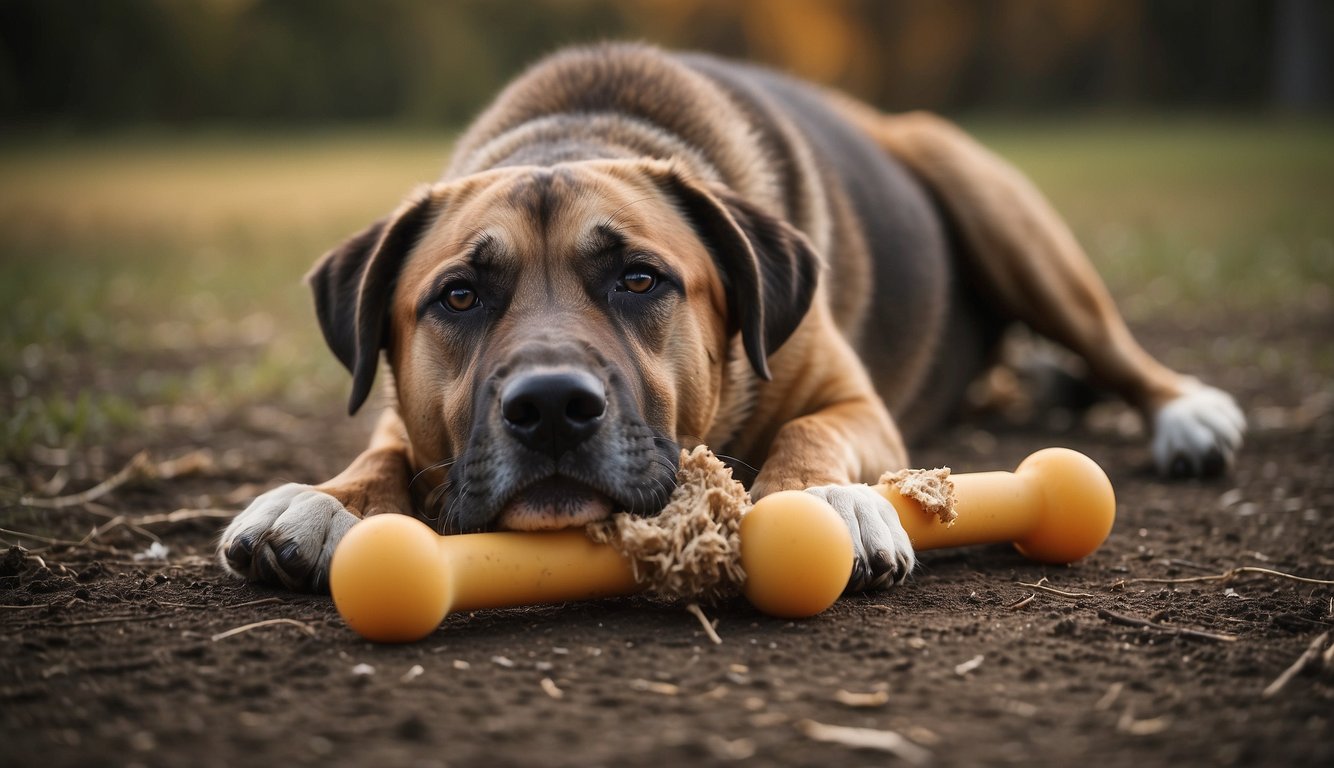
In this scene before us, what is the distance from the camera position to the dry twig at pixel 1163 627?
116 inches

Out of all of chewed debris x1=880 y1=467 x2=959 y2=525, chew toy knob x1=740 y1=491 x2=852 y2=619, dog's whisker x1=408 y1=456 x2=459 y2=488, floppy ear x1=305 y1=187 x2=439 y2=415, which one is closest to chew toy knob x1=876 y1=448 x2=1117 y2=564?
chewed debris x1=880 y1=467 x2=959 y2=525

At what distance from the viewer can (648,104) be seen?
16.2 ft

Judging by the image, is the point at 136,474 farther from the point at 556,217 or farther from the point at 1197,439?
the point at 1197,439

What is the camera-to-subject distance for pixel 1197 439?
16.6 ft

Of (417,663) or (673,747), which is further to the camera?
(417,663)

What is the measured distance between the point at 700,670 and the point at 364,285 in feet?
6.10

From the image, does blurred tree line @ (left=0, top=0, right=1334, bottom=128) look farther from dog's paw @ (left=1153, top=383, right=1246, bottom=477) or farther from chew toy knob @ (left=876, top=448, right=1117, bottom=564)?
chew toy knob @ (left=876, top=448, right=1117, bottom=564)

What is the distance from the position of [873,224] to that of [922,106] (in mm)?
37429

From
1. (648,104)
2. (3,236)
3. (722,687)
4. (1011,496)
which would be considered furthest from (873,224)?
(3,236)

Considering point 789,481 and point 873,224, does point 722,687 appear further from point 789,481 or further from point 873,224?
point 873,224

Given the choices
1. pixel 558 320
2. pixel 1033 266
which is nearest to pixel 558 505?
pixel 558 320

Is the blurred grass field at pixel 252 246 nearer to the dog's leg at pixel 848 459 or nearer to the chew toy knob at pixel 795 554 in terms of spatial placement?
the dog's leg at pixel 848 459

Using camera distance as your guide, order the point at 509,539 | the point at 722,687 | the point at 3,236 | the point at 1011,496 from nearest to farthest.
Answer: the point at 722,687, the point at 509,539, the point at 1011,496, the point at 3,236

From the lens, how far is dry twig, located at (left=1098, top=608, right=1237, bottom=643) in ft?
9.69
